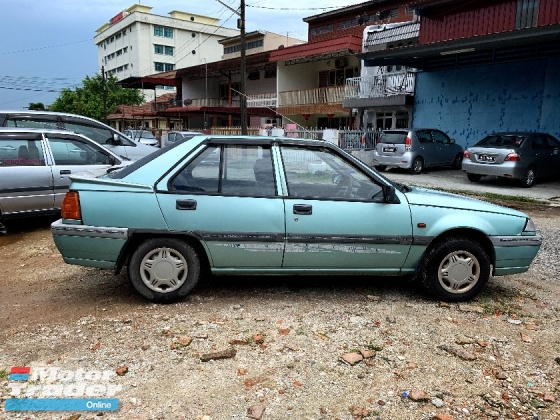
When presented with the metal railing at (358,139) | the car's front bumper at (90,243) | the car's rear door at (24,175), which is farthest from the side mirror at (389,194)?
the metal railing at (358,139)

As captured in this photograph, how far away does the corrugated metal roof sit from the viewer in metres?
20.9

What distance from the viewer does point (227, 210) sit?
3.87 metres

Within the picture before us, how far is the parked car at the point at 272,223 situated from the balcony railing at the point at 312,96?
22.2m

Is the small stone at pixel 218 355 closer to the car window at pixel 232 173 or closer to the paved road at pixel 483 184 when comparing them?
the car window at pixel 232 173

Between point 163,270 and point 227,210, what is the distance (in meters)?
0.80

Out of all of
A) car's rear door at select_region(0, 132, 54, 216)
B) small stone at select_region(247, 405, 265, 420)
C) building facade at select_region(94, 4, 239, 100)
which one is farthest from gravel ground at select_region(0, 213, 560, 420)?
building facade at select_region(94, 4, 239, 100)

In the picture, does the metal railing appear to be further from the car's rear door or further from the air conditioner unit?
the car's rear door

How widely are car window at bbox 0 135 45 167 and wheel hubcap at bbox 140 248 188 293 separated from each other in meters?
4.01

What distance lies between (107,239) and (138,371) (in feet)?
4.22

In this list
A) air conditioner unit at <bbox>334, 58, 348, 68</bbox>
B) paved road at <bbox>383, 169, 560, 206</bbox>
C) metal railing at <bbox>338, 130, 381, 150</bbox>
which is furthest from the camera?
air conditioner unit at <bbox>334, 58, 348, 68</bbox>

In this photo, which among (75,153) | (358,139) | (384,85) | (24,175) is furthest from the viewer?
(384,85)

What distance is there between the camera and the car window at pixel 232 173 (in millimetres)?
3941

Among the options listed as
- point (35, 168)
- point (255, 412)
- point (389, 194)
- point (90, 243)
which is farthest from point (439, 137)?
point (255, 412)

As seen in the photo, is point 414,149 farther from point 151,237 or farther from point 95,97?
point 95,97
